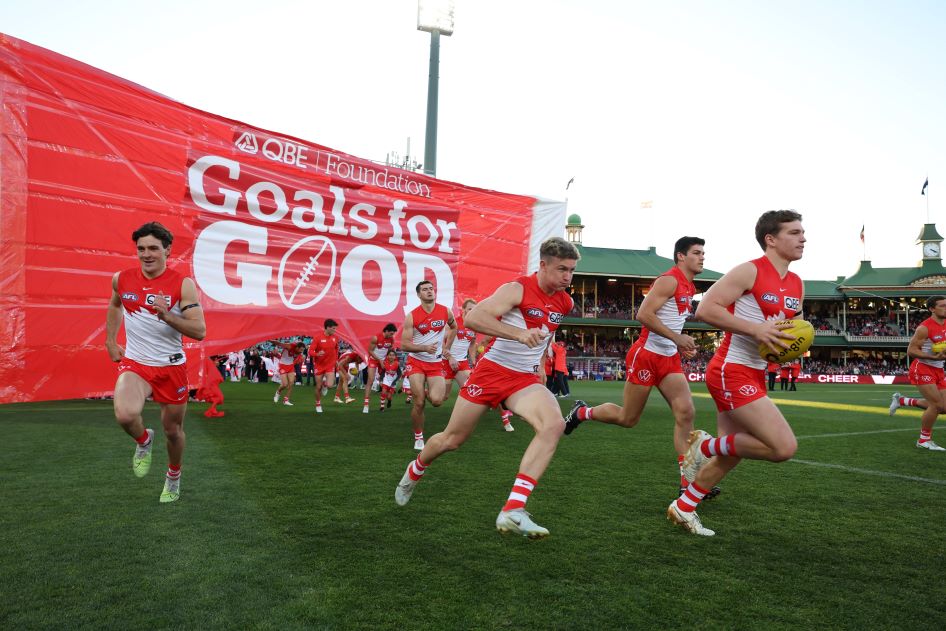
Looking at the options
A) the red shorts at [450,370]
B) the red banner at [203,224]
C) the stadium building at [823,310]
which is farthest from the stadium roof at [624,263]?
the red shorts at [450,370]

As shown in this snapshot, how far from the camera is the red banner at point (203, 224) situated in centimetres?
953

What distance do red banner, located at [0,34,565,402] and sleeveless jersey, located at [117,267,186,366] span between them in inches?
221

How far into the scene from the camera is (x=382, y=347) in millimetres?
15273

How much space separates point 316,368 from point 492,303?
11836 millimetres

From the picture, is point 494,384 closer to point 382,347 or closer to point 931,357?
point 931,357

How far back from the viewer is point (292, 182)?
41.5 feet

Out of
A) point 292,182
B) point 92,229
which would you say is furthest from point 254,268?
point 92,229

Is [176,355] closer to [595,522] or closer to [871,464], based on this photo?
[595,522]

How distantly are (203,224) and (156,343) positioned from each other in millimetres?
6931

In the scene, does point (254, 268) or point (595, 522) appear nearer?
point (595, 522)

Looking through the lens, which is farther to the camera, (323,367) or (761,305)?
(323,367)


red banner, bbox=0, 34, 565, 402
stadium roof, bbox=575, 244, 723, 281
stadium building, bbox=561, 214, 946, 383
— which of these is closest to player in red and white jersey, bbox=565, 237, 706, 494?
red banner, bbox=0, 34, 565, 402

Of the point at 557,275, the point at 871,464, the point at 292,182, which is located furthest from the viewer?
the point at 292,182

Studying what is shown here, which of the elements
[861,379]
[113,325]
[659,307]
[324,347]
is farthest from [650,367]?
[861,379]
